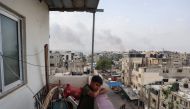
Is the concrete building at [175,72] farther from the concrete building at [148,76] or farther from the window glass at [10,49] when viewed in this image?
the window glass at [10,49]

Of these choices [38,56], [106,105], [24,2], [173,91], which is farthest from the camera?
[173,91]

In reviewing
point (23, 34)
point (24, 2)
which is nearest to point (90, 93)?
point (23, 34)

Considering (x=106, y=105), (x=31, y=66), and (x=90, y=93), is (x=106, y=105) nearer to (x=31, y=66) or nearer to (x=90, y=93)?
(x=90, y=93)

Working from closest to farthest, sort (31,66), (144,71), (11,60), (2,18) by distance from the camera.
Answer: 1. (2,18)
2. (11,60)
3. (31,66)
4. (144,71)

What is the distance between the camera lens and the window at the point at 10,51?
1998mm

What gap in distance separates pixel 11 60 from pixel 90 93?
0.96 m

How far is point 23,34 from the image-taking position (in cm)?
260

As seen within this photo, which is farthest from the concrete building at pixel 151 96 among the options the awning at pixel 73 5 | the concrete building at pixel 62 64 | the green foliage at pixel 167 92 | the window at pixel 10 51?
the window at pixel 10 51

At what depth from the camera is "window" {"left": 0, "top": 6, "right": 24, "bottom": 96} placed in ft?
6.56

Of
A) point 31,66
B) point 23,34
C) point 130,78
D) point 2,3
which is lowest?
point 130,78

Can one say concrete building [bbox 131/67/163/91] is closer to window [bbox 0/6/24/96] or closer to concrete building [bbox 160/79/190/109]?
concrete building [bbox 160/79/190/109]

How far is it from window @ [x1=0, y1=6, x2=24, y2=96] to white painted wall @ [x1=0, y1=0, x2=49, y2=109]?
84 millimetres

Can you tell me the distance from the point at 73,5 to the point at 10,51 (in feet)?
7.07

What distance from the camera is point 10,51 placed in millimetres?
2219
